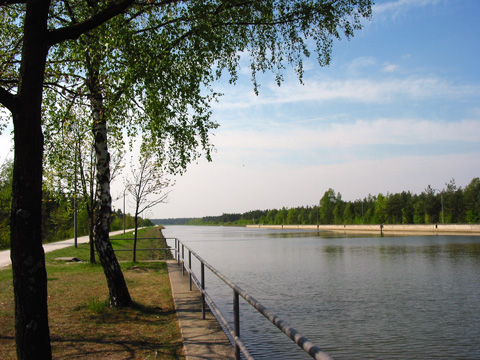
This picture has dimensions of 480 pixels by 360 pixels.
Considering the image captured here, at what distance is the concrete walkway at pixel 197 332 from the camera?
583cm

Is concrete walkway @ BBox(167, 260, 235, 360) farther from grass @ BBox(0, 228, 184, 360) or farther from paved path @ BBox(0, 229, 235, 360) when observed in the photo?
grass @ BBox(0, 228, 184, 360)

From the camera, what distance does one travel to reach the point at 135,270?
15.7m

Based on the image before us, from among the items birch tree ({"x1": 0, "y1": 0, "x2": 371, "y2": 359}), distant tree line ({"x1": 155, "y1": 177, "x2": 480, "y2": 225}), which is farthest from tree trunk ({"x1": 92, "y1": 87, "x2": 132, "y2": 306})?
distant tree line ({"x1": 155, "y1": 177, "x2": 480, "y2": 225})

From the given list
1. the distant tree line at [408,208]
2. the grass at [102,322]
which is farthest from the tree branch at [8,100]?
the distant tree line at [408,208]

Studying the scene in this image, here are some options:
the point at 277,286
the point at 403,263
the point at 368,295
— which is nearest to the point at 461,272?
the point at 403,263

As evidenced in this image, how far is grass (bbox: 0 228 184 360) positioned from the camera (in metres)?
6.19

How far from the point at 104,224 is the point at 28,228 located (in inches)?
170

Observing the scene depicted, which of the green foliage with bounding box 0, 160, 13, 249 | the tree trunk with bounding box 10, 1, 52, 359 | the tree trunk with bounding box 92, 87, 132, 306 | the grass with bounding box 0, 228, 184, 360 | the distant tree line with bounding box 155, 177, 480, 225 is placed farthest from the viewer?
the distant tree line with bounding box 155, 177, 480, 225

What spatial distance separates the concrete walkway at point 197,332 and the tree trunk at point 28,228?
6.14ft

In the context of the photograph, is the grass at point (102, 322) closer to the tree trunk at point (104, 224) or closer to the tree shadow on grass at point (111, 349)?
the tree shadow on grass at point (111, 349)

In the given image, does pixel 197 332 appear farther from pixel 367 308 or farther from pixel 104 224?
pixel 367 308

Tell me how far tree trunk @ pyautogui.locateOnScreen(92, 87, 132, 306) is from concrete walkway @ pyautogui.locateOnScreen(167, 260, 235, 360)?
3.93 feet

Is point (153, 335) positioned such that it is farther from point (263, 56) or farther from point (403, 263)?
point (403, 263)

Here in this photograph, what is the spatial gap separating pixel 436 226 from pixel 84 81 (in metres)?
66.9
